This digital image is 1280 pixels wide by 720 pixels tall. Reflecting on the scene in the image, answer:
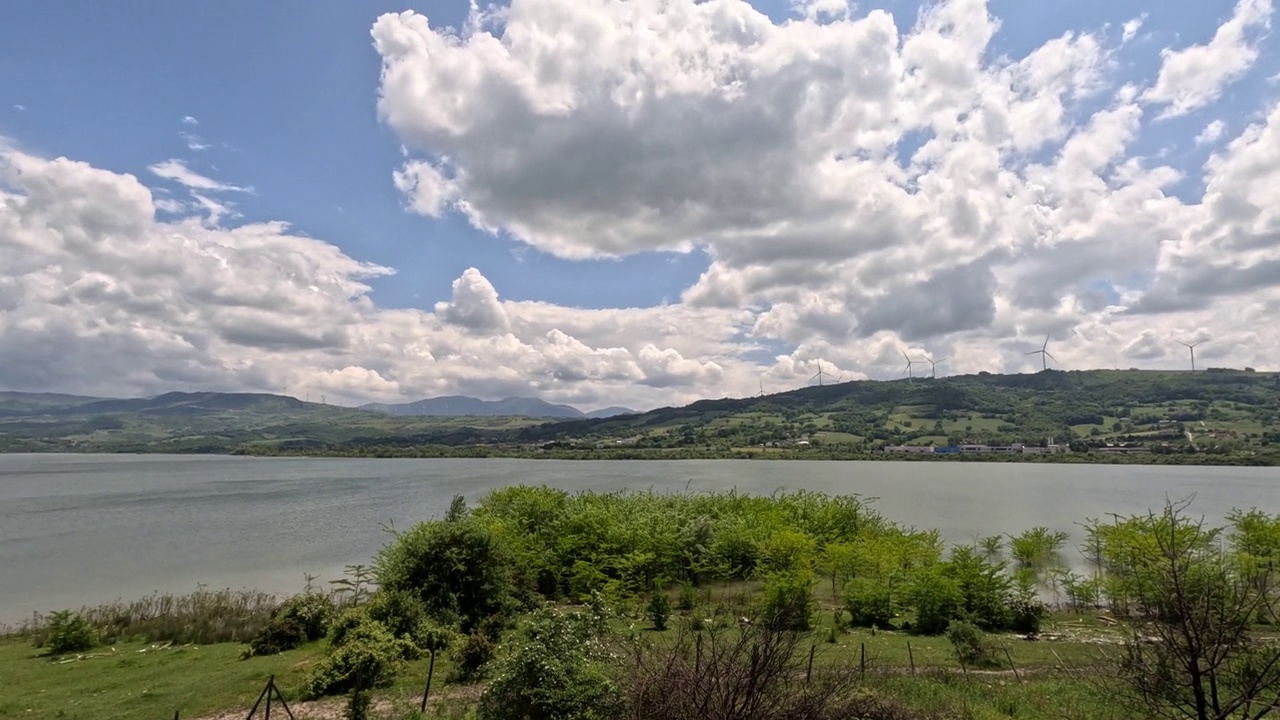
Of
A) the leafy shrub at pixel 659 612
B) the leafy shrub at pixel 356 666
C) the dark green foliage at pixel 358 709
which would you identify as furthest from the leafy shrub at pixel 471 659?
the leafy shrub at pixel 659 612

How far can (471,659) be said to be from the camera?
1770 centimetres

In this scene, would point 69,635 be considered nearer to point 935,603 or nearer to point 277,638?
point 277,638

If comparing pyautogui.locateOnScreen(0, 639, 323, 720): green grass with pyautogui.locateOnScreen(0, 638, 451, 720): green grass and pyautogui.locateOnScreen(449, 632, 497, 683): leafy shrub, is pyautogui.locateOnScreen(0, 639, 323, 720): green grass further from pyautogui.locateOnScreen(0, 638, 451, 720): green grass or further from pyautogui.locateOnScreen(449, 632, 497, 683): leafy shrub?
pyautogui.locateOnScreen(449, 632, 497, 683): leafy shrub

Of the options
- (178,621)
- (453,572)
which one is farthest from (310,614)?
(178,621)

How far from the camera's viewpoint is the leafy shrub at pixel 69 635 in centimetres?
2275

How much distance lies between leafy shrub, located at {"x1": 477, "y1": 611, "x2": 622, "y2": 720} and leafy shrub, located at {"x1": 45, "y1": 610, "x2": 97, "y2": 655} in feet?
67.9

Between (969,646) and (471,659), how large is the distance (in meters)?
14.6

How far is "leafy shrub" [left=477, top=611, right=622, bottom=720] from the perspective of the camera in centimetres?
Result: 1090

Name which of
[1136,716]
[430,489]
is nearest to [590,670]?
[1136,716]

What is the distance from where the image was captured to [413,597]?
23.0 metres

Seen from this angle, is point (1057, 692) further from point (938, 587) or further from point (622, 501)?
point (622, 501)

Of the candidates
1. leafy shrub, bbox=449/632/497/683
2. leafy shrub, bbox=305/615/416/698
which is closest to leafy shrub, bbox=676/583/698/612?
leafy shrub, bbox=449/632/497/683

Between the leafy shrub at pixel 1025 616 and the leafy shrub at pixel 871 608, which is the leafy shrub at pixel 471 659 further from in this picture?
the leafy shrub at pixel 1025 616

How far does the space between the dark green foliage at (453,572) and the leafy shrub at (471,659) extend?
584 cm
